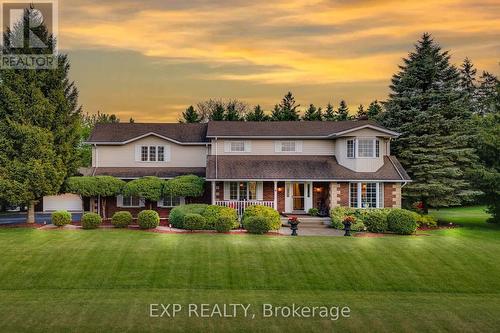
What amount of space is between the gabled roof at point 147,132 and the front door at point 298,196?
25.9ft

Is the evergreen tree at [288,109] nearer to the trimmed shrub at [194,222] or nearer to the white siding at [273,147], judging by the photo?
the white siding at [273,147]

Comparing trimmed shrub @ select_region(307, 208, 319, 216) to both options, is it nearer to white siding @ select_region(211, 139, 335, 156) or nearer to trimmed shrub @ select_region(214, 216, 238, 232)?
white siding @ select_region(211, 139, 335, 156)

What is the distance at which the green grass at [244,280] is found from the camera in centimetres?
1386

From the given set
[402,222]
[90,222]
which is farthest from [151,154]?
[402,222]

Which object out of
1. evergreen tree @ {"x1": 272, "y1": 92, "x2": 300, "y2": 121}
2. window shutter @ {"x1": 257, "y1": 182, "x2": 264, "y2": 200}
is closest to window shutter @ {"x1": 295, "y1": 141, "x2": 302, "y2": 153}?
window shutter @ {"x1": 257, "y1": 182, "x2": 264, "y2": 200}

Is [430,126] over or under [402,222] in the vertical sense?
over

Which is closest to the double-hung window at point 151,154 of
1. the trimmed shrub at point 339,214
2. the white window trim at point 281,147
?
the white window trim at point 281,147

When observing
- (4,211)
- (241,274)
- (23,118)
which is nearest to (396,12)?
(241,274)

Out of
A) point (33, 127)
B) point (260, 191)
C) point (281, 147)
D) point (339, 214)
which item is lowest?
point (339, 214)

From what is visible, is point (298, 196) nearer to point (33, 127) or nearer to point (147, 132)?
point (147, 132)

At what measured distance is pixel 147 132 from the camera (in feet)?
127

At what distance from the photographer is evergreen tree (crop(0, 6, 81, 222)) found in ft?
94.6

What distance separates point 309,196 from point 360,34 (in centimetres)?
1166

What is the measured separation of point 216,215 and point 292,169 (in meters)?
8.85
